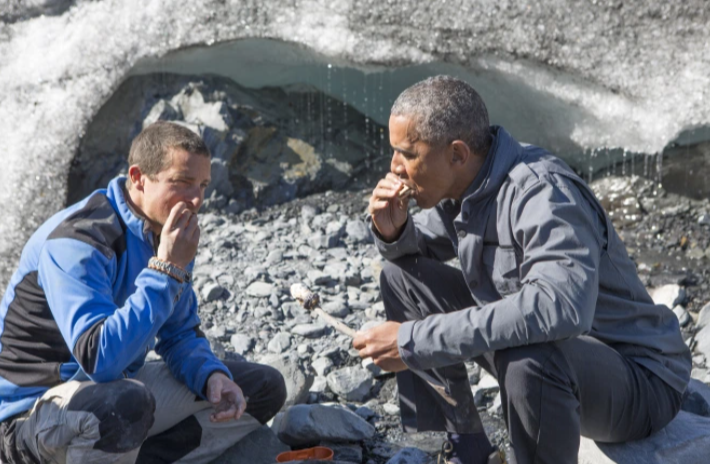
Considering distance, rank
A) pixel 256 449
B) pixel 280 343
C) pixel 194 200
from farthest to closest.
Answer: pixel 280 343, pixel 256 449, pixel 194 200

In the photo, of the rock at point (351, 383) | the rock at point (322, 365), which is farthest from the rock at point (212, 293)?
the rock at point (351, 383)

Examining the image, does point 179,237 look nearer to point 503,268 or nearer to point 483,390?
point 503,268

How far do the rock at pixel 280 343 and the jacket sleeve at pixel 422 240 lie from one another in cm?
173

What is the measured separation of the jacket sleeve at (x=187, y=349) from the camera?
3.52 metres

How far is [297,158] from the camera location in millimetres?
7457

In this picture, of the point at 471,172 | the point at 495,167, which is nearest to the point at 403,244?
the point at 471,172

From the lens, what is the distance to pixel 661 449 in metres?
3.15

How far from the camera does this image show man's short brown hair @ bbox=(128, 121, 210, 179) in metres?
3.26

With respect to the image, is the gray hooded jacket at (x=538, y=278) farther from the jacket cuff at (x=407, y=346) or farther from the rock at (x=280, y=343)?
the rock at (x=280, y=343)

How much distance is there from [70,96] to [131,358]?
4795 millimetres

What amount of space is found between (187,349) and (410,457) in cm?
114

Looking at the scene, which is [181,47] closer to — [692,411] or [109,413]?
[109,413]

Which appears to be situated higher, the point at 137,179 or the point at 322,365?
the point at 137,179

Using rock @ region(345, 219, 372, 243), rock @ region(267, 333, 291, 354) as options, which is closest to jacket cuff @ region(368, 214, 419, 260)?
rock @ region(267, 333, 291, 354)
